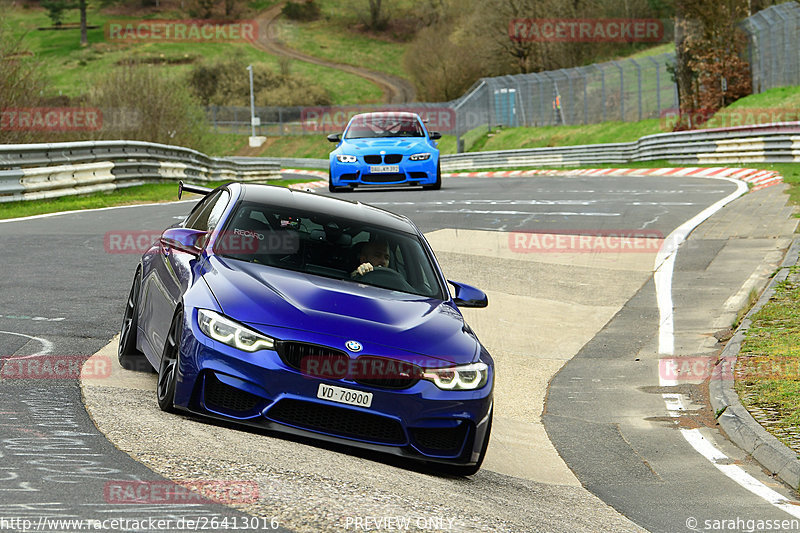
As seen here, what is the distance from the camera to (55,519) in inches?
170

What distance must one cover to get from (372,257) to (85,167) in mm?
17292

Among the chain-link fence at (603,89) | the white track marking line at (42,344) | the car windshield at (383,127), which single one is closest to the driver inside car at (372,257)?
the white track marking line at (42,344)

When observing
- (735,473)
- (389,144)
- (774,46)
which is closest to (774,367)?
(735,473)

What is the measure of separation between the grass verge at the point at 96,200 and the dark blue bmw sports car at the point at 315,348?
10868 mm

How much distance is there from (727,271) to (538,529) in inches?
403

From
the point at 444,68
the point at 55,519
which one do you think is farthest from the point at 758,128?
the point at 444,68

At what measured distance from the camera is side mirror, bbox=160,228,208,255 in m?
7.51

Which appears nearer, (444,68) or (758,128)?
(758,128)

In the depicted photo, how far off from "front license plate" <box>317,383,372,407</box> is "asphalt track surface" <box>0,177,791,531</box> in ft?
1.23

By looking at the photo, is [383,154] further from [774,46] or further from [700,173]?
[774,46]

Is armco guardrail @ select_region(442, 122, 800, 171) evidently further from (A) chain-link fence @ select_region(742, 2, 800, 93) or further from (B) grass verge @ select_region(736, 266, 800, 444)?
(B) grass verge @ select_region(736, 266, 800, 444)

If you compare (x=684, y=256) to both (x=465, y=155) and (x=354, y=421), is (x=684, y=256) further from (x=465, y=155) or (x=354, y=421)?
(x=465, y=155)

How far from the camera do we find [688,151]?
3703cm

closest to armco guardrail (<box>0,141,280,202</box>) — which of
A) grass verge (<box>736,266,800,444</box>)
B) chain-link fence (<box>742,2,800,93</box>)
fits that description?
grass verge (<box>736,266,800,444</box>)
